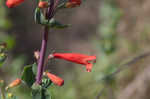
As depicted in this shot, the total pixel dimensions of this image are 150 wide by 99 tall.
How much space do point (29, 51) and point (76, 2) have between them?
25.2 ft

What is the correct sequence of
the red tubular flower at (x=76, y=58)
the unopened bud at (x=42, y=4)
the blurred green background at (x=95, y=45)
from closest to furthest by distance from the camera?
the unopened bud at (x=42, y=4), the red tubular flower at (x=76, y=58), the blurred green background at (x=95, y=45)

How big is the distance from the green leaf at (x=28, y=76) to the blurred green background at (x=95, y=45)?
21cm

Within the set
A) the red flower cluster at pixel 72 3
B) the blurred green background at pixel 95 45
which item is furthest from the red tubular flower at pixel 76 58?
the red flower cluster at pixel 72 3

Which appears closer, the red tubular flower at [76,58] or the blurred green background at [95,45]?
the red tubular flower at [76,58]

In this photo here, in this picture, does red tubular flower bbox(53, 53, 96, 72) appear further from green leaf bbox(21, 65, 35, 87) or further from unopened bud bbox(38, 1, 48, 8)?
unopened bud bbox(38, 1, 48, 8)

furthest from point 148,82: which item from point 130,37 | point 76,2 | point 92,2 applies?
point 92,2

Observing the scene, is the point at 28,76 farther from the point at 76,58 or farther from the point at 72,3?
the point at 72,3

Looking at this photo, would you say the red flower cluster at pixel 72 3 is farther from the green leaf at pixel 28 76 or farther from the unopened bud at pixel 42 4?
the green leaf at pixel 28 76

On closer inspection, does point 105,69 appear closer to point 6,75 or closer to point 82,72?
point 82,72

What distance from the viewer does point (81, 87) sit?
20.2ft

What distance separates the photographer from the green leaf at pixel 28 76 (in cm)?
221

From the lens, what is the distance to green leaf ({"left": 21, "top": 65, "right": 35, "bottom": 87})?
221cm

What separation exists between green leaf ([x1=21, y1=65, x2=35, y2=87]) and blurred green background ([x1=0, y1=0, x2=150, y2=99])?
21cm

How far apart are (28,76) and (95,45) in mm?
3709
